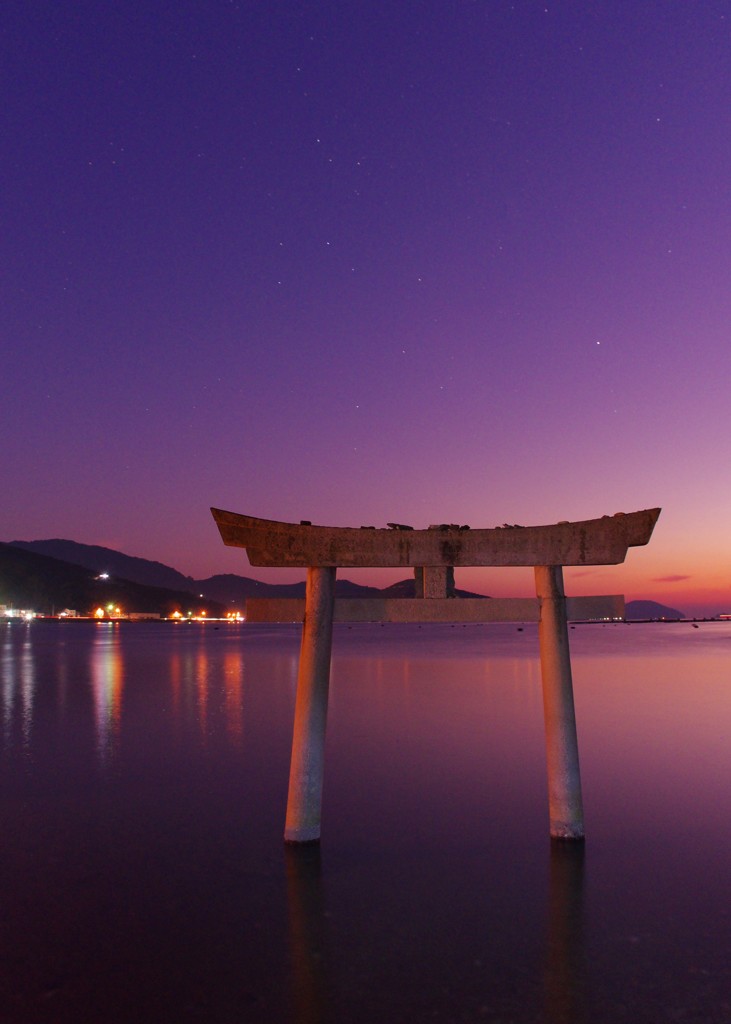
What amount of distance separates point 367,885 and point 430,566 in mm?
3496

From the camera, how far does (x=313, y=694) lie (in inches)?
318

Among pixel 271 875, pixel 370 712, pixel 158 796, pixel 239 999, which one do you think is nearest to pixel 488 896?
pixel 271 875

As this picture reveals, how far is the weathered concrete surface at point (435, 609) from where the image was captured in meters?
8.38

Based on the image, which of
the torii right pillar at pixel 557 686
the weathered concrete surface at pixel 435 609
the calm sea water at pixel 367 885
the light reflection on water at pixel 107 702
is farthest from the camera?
the light reflection on water at pixel 107 702

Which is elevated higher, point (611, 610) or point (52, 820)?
point (611, 610)

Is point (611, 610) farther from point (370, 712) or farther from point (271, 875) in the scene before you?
point (370, 712)

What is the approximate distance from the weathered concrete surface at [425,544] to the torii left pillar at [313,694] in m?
0.34

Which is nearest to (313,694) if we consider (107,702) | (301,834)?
(301,834)

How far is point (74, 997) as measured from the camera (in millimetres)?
5836

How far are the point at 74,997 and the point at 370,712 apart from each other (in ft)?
61.0

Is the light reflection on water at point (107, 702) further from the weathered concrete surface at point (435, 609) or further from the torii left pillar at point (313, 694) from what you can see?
the weathered concrete surface at point (435, 609)

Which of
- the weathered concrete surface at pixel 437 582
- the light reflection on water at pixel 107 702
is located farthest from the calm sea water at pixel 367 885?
the weathered concrete surface at pixel 437 582

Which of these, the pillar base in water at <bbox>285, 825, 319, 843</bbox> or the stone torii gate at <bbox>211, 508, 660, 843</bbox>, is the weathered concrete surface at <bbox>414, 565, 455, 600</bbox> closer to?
the stone torii gate at <bbox>211, 508, 660, 843</bbox>

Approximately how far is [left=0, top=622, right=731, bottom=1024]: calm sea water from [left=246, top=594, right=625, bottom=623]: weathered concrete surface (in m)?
2.84
